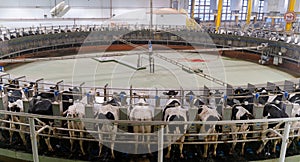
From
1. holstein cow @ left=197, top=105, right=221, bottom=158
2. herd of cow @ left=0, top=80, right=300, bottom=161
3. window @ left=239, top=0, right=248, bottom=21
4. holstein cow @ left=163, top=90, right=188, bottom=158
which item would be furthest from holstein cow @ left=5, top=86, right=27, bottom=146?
window @ left=239, top=0, right=248, bottom=21

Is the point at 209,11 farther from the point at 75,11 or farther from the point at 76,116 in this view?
the point at 76,116

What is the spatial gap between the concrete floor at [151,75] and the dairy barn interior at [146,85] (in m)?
0.05

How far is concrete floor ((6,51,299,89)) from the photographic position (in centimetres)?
974

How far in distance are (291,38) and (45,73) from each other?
10.7 metres

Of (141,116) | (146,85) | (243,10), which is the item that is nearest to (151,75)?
(146,85)

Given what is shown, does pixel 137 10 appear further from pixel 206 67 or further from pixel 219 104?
pixel 219 104

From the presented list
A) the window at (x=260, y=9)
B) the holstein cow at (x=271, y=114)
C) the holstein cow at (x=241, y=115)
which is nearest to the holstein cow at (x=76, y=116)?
the holstein cow at (x=241, y=115)

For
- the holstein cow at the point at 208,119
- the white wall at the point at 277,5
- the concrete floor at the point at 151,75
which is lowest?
the concrete floor at the point at 151,75

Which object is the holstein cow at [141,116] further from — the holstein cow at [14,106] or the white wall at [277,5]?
the white wall at [277,5]

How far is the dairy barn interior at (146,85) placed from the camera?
4.32 metres

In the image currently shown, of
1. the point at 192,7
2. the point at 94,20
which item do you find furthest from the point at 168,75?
the point at 192,7

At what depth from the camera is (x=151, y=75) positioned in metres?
10.7

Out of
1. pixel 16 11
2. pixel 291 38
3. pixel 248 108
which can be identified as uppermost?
pixel 16 11

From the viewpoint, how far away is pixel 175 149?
180 inches
